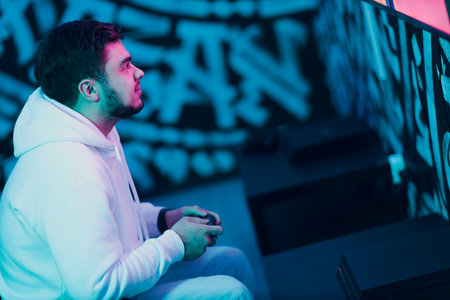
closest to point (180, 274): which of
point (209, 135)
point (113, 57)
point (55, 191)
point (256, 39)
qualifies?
point (55, 191)

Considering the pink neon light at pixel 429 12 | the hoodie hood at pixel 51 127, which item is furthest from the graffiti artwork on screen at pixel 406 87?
the hoodie hood at pixel 51 127

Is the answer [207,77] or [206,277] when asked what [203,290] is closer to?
[206,277]

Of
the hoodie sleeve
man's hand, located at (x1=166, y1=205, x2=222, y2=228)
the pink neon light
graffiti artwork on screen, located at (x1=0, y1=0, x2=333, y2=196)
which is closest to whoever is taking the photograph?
the pink neon light

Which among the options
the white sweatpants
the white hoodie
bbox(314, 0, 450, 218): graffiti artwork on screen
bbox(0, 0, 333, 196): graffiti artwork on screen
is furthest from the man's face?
bbox(0, 0, 333, 196): graffiti artwork on screen

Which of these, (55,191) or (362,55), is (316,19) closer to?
(362,55)

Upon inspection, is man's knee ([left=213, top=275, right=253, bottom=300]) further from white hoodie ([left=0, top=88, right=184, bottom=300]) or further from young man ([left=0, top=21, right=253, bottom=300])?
white hoodie ([left=0, top=88, right=184, bottom=300])

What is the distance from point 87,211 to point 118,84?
1.54 ft

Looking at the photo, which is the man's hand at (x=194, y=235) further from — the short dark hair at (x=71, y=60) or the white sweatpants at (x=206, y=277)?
the short dark hair at (x=71, y=60)

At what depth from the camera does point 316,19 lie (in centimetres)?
325

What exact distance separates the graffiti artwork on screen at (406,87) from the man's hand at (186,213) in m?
0.66

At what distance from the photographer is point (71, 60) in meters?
1.38

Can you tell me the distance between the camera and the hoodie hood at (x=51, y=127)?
4.13ft

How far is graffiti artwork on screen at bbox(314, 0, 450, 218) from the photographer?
118 cm

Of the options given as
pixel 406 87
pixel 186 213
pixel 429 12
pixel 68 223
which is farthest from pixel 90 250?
pixel 406 87
